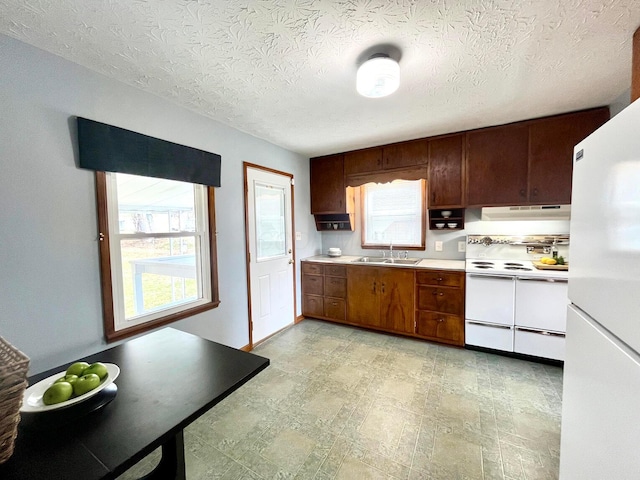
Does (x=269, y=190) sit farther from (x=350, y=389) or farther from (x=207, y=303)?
(x=350, y=389)

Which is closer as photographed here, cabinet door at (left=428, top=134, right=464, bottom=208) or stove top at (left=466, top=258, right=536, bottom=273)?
stove top at (left=466, top=258, right=536, bottom=273)

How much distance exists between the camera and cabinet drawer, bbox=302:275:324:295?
3.65 m

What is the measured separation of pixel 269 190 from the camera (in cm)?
320

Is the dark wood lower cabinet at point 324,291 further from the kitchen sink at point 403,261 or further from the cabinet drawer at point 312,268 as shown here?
the kitchen sink at point 403,261

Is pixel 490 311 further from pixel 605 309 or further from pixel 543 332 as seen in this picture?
pixel 605 309

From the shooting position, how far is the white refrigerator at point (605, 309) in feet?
2.18

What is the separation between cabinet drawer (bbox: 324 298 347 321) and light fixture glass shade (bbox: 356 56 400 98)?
102 inches

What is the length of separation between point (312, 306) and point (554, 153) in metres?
3.20

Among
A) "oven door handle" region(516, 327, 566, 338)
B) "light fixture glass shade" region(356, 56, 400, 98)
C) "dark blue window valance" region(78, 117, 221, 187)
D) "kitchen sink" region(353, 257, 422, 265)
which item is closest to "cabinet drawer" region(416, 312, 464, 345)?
"oven door handle" region(516, 327, 566, 338)

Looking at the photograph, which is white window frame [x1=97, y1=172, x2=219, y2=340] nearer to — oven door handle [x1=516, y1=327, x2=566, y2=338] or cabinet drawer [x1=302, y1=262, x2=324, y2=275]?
cabinet drawer [x1=302, y1=262, x2=324, y2=275]

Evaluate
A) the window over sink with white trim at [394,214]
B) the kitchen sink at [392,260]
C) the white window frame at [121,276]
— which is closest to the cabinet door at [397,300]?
the kitchen sink at [392,260]

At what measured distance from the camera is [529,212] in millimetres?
2699

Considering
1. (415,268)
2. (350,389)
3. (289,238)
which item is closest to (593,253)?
(350,389)

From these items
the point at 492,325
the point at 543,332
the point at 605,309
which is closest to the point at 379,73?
the point at 605,309
